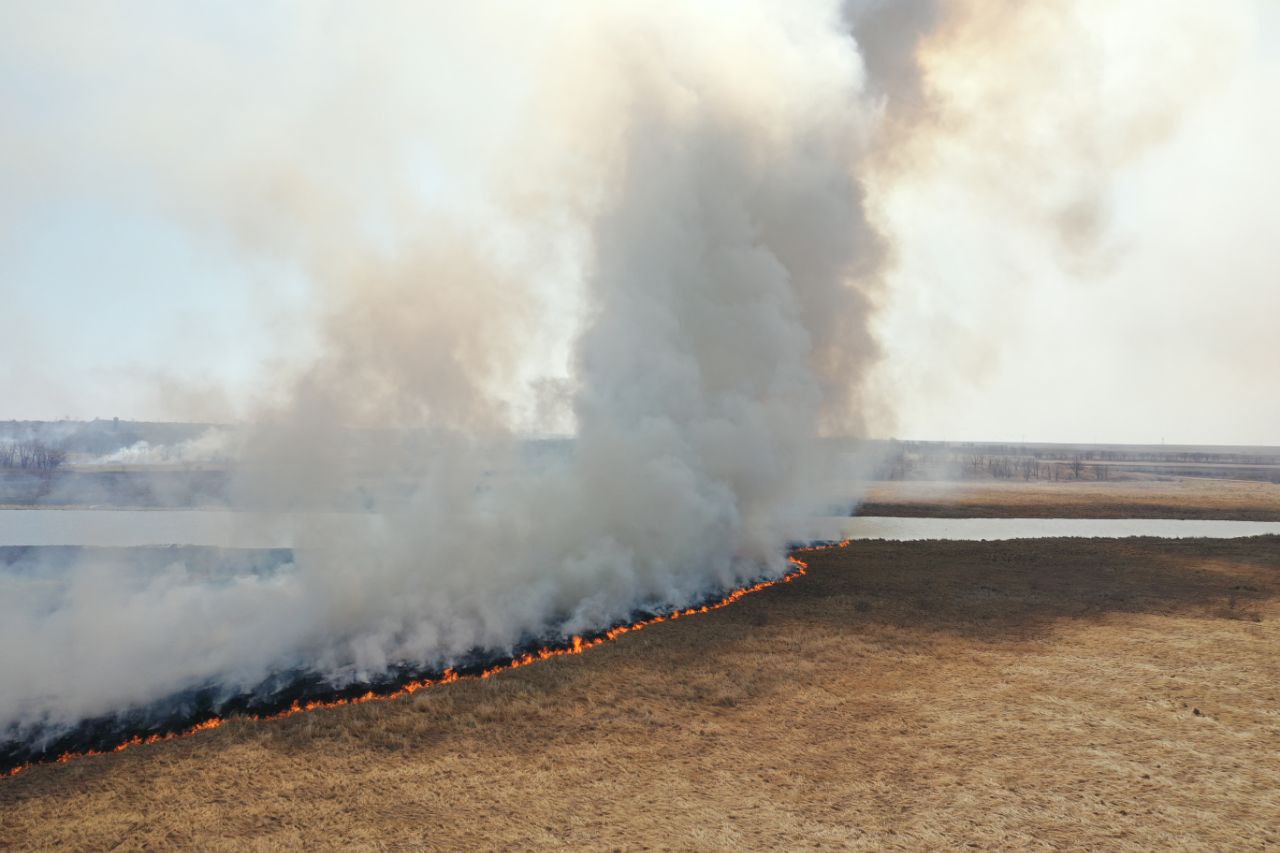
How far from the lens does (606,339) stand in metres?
24.3

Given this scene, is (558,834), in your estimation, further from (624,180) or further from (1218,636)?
Answer: (624,180)

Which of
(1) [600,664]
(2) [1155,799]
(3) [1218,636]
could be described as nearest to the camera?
(2) [1155,799]

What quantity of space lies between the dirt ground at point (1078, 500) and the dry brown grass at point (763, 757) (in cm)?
3736

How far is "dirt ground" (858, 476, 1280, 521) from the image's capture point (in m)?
50.7

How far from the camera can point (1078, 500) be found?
58.8 m

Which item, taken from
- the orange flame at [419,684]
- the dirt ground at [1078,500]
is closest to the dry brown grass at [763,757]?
the orange flame at [419,684]

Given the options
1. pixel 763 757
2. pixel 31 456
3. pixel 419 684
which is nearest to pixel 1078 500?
pixel 763 757

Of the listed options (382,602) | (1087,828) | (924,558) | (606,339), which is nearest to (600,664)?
(382,602)

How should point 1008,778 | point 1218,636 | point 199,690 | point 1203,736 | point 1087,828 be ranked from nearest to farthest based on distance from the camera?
point 1087,828, point 1008,778, point 1203,736, point 199,690, point 1218,636

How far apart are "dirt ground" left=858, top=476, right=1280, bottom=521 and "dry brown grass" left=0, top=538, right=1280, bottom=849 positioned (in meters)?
37.4

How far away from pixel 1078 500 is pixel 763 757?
59936 mm

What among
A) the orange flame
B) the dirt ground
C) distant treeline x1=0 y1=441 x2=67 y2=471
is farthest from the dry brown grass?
distant treeline x1=0 y1=441 x2=67 y2=471

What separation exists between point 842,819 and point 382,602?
12.5 meters

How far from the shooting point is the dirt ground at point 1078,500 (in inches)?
1996
